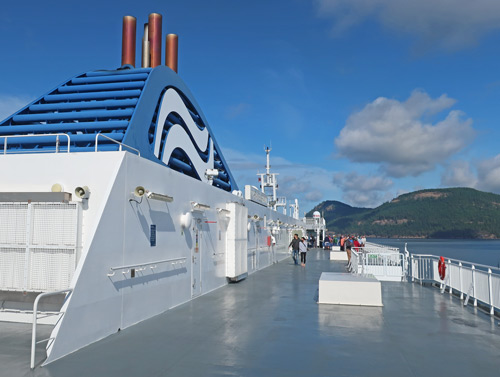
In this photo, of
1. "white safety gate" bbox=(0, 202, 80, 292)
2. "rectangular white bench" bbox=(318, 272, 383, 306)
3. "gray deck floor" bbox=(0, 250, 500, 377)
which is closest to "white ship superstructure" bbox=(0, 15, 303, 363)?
"white safety gate" bbox=(0, 202, 80, 292)

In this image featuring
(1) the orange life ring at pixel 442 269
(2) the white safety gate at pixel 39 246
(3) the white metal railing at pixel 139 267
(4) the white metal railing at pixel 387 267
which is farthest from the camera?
(4) the white metal railing at pixel 387 267

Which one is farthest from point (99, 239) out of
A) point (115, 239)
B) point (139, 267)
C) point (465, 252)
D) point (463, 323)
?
point (465, 252)

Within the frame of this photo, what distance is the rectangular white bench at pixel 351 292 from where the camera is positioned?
10.0 m

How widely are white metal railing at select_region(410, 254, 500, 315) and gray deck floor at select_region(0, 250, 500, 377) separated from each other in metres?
0.48

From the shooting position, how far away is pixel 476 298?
1020 centimetres

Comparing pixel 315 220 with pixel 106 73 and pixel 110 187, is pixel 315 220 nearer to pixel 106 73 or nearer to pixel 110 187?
pixel 106 73

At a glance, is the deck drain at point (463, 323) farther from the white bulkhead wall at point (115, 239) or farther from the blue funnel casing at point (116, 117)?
the blue funnel casing at point (116, 117)

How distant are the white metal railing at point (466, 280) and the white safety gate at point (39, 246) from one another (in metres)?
8.52

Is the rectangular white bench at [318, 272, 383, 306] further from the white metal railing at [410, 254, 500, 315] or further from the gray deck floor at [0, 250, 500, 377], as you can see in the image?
the white metal railing at [410, 254, 500, 315]

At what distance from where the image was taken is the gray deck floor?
5.27 metres

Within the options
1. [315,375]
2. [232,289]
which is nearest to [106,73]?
[232,289]

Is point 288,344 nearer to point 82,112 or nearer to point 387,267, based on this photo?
point 387,267

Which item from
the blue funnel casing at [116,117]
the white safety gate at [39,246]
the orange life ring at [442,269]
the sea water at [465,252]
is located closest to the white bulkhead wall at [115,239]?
the white safety gate at [39,246]

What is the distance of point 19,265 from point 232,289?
7045 mm
